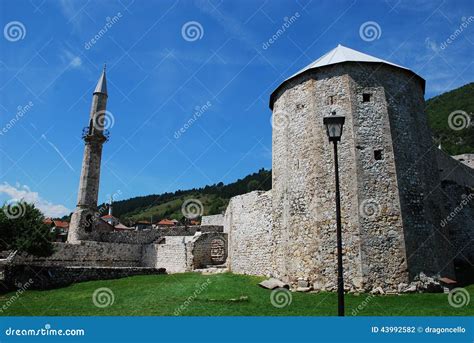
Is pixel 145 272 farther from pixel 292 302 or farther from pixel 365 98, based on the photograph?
pixel 365 98

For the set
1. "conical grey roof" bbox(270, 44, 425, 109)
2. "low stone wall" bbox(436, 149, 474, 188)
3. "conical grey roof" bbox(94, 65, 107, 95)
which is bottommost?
"low stone wall" bbox(436, 149, 474, 188)

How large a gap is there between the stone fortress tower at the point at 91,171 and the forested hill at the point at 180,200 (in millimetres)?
65440

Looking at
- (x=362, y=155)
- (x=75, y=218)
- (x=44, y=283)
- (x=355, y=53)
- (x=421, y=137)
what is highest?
(x=355, y=53)

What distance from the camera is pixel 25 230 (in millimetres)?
24109

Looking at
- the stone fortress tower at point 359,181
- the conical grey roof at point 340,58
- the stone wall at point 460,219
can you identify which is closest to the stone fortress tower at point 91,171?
the stone fortress tower at point 359,181

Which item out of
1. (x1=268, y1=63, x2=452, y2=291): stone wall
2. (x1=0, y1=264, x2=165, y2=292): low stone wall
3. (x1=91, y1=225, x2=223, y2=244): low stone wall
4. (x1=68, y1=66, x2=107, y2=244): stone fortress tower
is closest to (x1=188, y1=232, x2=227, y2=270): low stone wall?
(x1=0, y1=264, x2=165, y2=292): low stone wall

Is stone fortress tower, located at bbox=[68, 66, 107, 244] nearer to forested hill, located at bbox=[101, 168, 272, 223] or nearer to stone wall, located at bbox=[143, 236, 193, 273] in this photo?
stone wall, located at bbox=[143, 236, 193, 273]

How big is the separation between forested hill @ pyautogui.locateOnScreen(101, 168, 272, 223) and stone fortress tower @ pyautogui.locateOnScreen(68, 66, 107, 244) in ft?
215

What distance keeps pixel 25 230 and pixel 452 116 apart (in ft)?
182

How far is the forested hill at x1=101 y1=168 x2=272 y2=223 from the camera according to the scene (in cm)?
11400

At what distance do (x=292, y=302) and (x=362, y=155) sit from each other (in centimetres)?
751

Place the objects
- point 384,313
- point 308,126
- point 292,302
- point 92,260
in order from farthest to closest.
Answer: point 92,260 < point 308,126 < point 292,302 < point 384,313

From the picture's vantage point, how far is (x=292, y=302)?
14109 millimetres

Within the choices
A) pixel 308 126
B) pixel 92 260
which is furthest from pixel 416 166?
pixel 92 260
